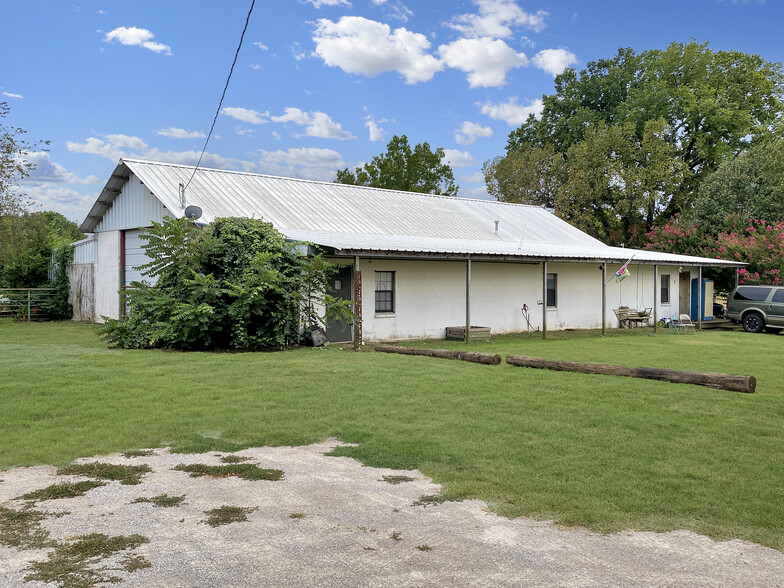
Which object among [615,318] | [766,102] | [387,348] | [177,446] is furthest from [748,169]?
[177,446]

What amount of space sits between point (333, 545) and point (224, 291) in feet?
36.3

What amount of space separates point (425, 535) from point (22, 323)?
966 inches

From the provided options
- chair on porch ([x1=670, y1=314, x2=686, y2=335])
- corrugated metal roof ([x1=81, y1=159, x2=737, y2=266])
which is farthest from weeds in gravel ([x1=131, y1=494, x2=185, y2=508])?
chair on porch ([x1=670, y1=314, x2=686, y2=335])

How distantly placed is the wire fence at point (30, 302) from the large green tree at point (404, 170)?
29463mm

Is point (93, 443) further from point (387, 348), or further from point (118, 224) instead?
point (118, 224)

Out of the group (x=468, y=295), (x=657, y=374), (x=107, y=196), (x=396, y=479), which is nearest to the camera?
(x=396, y=479)

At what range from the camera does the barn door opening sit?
18.1 m

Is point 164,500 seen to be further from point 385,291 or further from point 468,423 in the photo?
point 385,291

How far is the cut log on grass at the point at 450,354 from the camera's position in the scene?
534 inches

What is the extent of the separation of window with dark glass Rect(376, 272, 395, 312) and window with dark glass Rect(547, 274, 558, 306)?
7103 millimetres

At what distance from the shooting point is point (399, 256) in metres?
17.6

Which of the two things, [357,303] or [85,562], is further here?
[357,303]

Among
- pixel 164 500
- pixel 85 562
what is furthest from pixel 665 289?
pixel 85 562

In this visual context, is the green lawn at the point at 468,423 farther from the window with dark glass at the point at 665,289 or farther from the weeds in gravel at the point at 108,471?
the window with dark glass at the point at 665,289
